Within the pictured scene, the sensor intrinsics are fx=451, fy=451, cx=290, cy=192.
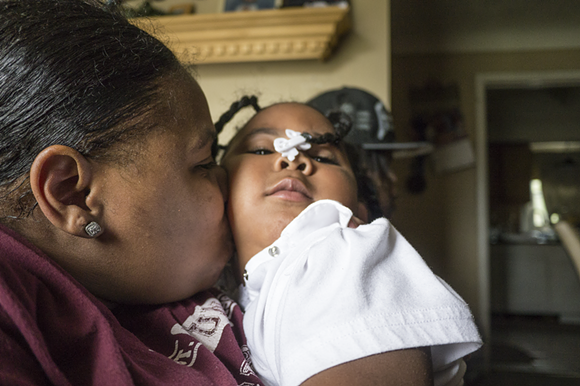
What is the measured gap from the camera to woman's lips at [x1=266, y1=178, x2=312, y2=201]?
2.47 feet

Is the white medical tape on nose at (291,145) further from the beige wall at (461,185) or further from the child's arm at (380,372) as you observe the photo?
the beige wall at (461,185)

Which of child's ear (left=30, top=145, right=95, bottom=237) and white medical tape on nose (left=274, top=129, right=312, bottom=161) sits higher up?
white medical tape on nose (left=274, top=129, right=312, bottom=161)

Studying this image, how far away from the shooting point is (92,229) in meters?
0.51

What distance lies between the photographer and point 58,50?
1.66ft

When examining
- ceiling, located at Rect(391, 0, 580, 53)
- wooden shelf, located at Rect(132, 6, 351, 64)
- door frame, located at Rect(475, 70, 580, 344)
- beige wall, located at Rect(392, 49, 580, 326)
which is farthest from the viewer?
door frame, located at Rect(475, 70, 580, 344)

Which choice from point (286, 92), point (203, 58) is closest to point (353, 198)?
point (286, 92)

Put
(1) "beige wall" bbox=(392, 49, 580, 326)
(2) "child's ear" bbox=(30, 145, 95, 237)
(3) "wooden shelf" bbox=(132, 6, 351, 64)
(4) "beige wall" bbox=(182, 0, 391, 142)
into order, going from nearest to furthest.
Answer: (2) "child's ear" bbox=(30, 145, 95, 237) < (3) "wooden shelf" bbox=(132, 6, 351, 64) < (4) "beige wall" bbox=(182, 0, 391, 142) < (1) "beige wall" bbox=(392, 49, 580, 326)

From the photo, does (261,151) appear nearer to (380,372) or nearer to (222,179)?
(222,179)

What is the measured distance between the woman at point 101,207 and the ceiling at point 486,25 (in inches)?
103

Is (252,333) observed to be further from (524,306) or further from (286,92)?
(524,306)

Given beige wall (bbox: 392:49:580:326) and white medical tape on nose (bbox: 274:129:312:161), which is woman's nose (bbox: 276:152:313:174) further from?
beige wall (bbox: 392:49:580:326)

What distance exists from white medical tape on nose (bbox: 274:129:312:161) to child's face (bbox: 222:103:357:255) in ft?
0.04

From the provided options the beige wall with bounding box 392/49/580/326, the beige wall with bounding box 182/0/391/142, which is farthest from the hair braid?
the beige wall with bounding box 392/49/580/326

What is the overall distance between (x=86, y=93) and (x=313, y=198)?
0.40 metres
